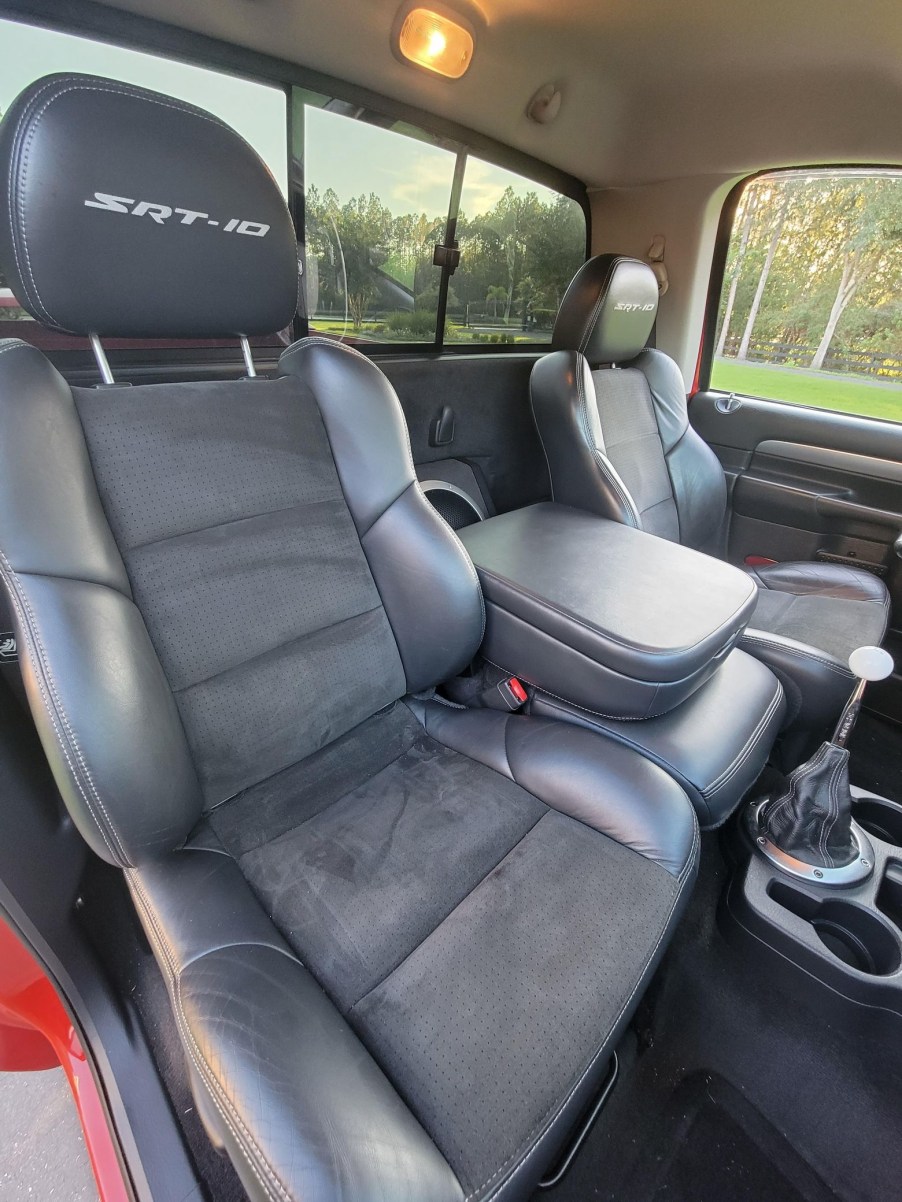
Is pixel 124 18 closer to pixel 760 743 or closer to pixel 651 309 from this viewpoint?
pixel 651 309

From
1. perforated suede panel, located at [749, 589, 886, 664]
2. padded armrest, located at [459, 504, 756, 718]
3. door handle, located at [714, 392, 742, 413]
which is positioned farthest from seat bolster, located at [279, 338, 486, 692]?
door handle, located at [714, 392, 742, 413]

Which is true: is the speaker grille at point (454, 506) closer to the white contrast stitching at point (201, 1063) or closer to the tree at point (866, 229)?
the white contrast stitching at point (201, 1063)

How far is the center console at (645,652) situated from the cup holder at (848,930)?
0.89ft

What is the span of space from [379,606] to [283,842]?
18.4 inches

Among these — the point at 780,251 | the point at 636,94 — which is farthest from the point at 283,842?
the point at 780,251

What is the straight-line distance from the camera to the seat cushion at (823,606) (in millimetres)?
1573

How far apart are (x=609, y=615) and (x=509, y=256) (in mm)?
1766

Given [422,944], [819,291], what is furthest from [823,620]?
[422,944]

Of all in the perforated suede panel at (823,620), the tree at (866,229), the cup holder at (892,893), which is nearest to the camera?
the cup holder at (892,893)

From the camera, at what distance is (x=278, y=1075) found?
1.93 ft

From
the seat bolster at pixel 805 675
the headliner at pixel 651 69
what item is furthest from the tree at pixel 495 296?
the seat bolster at pixel 805 675

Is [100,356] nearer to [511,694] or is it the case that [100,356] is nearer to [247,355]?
[247,355]

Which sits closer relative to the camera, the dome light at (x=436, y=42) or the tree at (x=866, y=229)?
the dome light at (x=436, y=42)

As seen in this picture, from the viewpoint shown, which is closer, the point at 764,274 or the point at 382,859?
the point at 382,859
